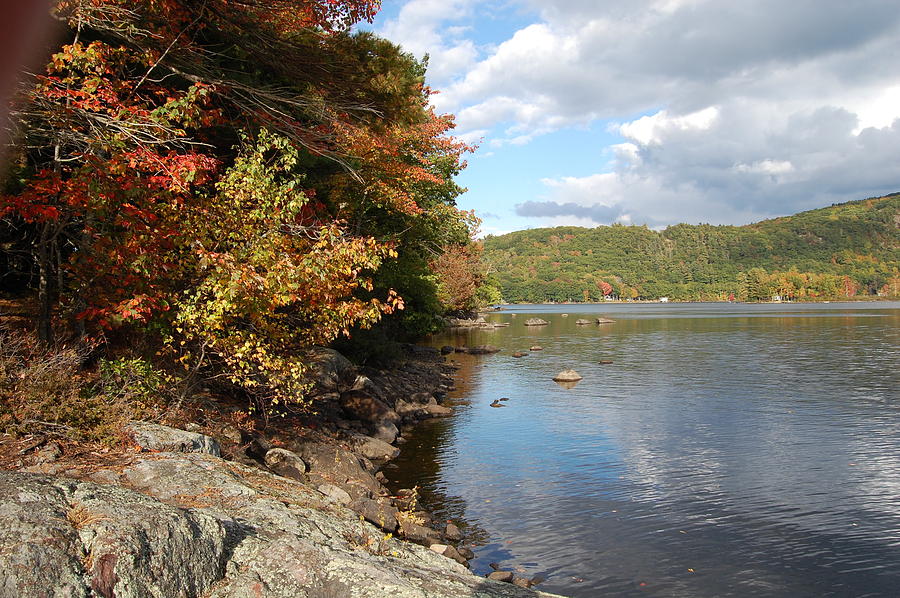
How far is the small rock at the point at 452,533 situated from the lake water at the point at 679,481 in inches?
11.5

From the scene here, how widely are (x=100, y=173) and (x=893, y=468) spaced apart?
20084mm

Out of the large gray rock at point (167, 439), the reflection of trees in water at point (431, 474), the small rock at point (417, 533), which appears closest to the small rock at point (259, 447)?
the large gray rock at point (167, 439)

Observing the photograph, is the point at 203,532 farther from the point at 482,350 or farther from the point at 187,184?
the point at 482,350

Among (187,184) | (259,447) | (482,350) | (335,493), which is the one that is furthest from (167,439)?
(482,350)

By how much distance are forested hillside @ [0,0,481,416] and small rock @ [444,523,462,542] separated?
423 cm

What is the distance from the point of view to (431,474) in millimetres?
16750

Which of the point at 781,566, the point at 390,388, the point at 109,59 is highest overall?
the point at 109,59

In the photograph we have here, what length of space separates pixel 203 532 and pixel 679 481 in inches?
534

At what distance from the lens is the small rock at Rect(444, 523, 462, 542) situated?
12.5 m

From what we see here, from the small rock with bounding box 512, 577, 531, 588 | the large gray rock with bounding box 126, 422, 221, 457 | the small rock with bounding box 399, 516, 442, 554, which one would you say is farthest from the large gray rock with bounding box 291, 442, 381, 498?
the small rock with bounding box 512, 577, 531, 588

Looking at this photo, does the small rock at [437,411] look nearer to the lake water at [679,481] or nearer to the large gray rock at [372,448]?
the lake water at [679,481]

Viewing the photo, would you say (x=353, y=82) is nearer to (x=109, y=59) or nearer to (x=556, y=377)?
(x=109, y=59)

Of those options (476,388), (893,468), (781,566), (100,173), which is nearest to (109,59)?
(100,173)

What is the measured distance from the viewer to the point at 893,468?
1703 cm
